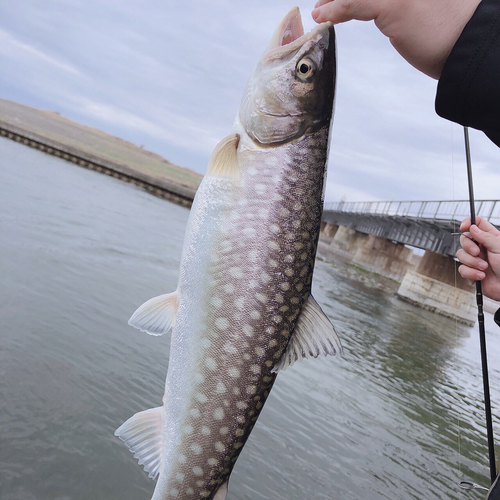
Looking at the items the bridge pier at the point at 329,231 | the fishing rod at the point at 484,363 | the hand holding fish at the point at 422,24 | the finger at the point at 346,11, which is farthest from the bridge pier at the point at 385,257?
the hand holding fish at the point at 422,24

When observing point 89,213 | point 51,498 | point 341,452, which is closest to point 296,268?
point 51,498

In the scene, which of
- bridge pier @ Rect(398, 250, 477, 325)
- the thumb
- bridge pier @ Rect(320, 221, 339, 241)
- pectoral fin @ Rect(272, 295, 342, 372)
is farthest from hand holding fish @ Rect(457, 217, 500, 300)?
bridge pier @ Rect(320, 221, 339, 241)

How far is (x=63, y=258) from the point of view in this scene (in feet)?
38.2

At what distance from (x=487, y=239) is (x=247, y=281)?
1646 millimetres

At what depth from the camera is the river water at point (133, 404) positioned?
5.16 meters

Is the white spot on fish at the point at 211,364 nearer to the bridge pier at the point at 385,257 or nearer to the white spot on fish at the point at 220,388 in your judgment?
the white spot on fish at the point at 220,388

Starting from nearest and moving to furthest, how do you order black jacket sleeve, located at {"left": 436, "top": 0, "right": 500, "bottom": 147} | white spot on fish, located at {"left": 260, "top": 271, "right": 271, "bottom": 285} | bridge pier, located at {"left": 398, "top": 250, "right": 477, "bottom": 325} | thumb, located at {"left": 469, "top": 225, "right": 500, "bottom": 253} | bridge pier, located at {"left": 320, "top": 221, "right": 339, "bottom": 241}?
black jacket sleeve, located at {"left": 436, "top": 0, "right": 500, "bottom": 147} < white spot on fish, located at {"left": 260, "top": 271, "right": 271, "bottom": 285} < thumb, located at {"left": 469, "top": 225, "right": 500, "bottom": 253} < bridge pier, located at {"left": 398, "top": 250, "right": 477, "bottom": 325} < bridge pier, located at {"left": 320, "top": 221, "right": 339, "bottom": 241}

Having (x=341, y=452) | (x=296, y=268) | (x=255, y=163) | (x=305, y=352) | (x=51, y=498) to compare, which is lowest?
(x=51, y=498)

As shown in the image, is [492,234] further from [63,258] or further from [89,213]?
[89,213]

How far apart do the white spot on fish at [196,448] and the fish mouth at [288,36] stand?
1.90m

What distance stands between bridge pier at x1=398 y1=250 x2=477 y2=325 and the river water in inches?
791

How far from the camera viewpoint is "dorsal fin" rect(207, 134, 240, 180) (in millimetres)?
2305

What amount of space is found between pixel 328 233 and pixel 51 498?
8398 cm

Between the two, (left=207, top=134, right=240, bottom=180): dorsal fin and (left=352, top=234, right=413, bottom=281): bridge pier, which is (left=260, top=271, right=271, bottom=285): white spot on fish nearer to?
(left=207, top=134, right=240, bottom=180): dorsal fin
